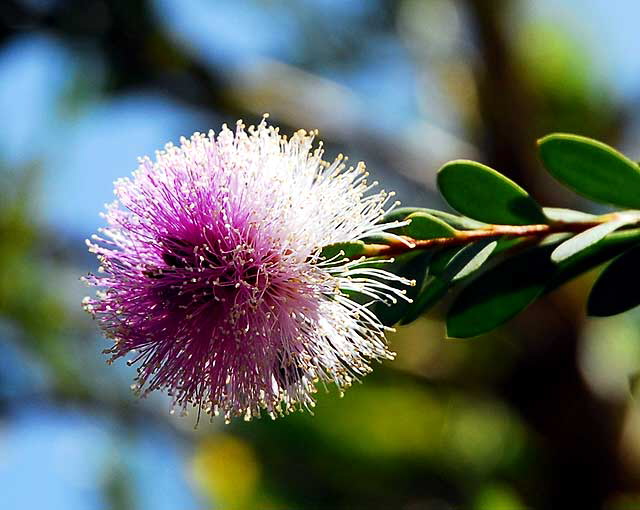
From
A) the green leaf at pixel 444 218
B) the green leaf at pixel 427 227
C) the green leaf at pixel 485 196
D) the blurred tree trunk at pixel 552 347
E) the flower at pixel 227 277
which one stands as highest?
the blurred tree trunk at pixel 552 347

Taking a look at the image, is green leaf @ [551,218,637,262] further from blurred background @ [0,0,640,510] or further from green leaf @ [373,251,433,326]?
blurred background @ [0,0,640,510]

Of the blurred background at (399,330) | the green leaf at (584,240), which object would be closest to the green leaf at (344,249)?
the green leaf at (584,240)

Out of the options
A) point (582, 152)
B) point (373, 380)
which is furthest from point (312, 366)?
point (373, 380)

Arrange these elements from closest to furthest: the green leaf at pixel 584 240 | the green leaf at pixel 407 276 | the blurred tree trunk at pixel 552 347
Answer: the green leaf at pixel 584 240 < the green leaf at pixel 407 276 < the blurred tree trunk at pixel 552 347

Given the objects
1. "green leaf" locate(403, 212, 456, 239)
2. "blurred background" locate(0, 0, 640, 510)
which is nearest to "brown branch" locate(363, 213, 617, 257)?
"green leaf" locate(403, 212, 456, 239)

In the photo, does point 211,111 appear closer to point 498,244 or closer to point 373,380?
point 373,380

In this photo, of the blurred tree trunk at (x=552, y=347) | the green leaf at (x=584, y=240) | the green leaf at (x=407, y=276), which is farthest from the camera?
the blurred tree trunk at (x=552, y=347)

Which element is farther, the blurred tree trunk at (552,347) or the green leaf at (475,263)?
the blurred tree trunk at (552,347)

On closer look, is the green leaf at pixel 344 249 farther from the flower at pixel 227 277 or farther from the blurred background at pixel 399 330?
the blurred background at pixel 399 330
